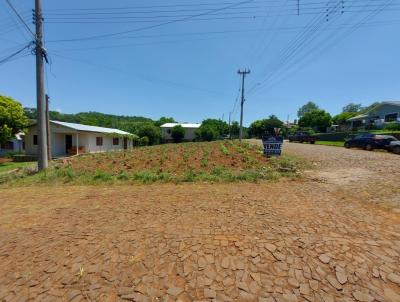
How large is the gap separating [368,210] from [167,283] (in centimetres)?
483

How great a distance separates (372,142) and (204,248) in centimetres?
2191

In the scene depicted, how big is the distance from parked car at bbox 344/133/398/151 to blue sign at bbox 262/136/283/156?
12.1 metres

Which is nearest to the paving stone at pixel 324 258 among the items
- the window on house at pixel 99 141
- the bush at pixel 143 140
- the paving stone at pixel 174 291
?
the paving stone at pixel 174 291

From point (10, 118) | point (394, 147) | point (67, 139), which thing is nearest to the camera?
point (394, 147)

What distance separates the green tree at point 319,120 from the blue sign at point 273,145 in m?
54.6

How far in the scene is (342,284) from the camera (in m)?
2.60

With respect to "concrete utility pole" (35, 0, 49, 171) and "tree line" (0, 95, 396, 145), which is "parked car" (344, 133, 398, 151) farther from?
"concrete utility pole" (35, 0, 49, 171)

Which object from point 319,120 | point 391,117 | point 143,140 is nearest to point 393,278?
point 391,117

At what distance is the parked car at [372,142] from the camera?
17734 mm

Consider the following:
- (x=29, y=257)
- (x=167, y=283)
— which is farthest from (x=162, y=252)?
(x=29, y=257)

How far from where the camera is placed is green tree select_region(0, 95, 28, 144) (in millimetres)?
18781

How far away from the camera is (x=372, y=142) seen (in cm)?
1892

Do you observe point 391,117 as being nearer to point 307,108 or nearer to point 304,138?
point 304,138

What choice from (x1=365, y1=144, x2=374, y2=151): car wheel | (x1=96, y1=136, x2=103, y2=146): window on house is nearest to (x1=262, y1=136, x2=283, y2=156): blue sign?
(x1=365, y1=144, x2=374, y2=151): car wheel
